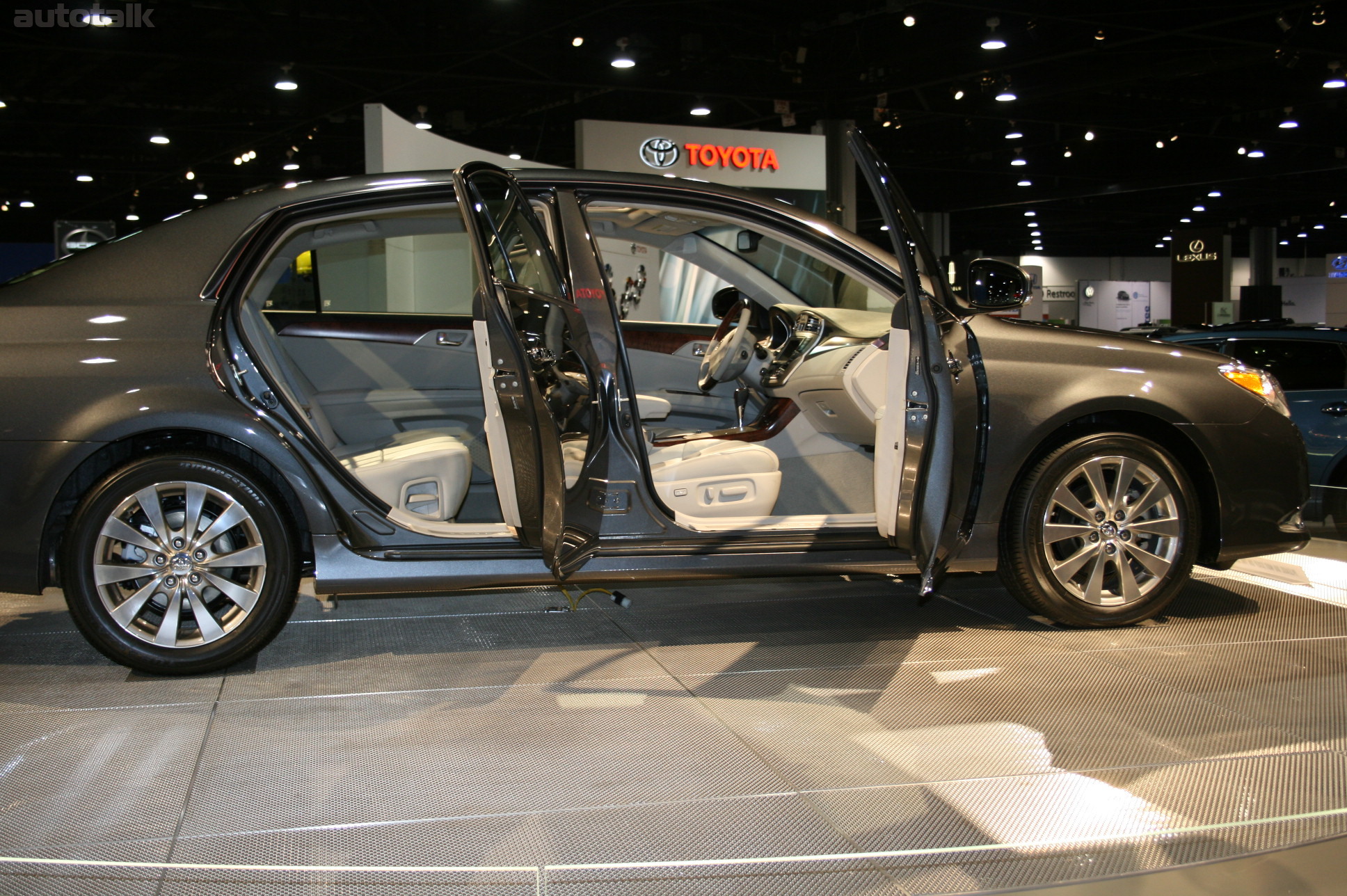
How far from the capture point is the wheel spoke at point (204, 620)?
285cm

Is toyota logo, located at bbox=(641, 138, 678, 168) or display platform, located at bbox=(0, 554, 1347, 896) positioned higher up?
toyota logo, located at bbox=(641, 138, 678, 168)

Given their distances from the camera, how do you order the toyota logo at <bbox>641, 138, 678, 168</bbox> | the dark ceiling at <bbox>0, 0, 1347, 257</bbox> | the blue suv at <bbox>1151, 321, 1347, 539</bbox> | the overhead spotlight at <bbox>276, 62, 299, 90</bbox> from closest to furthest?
the blue suv at <bbox>1151, 321, 1347, 539</bbox> < the toyota logo at <bbox>641, 138, 678, 168</bbox> < the dark ceiling at <bbox>0, 0, 1347, 257</bbox> < the overhead spotlight at <bbox>276, 62, 299, 90</bbox>

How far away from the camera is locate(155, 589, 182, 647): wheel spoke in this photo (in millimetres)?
2832

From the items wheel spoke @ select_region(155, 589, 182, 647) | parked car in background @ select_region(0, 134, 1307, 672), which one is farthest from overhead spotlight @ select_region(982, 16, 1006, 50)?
wheel spoke @ select_region(155, 589, 182, 647)

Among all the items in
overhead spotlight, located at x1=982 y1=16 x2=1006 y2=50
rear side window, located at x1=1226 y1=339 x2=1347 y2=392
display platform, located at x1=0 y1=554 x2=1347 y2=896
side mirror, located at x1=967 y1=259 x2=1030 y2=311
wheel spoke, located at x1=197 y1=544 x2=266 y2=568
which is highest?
overhead spotlight, located at x1=982 y1=16 x2=1006 y2=50

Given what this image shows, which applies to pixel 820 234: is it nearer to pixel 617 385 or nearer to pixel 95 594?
pixel 617 385

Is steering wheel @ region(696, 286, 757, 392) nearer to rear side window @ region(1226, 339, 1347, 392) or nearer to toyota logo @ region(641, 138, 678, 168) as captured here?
rear side window @ region(1226, 339, 1347, 392)

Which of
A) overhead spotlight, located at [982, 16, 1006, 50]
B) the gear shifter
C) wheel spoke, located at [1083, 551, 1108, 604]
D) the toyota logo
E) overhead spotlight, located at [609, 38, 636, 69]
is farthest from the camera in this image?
overhead spotlight, located at [609, 38, 636, 69]

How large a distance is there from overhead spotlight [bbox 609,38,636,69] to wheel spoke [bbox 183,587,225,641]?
983cm

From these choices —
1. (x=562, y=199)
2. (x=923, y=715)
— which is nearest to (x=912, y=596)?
(x=923, y=715)

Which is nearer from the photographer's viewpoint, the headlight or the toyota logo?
the headlight

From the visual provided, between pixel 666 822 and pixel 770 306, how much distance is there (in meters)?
2.42

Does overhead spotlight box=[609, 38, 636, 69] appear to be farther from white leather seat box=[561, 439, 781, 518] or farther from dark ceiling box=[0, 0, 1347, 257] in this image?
white leather seat box=[561, 439, 781, 518]

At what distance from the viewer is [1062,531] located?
3.18m
